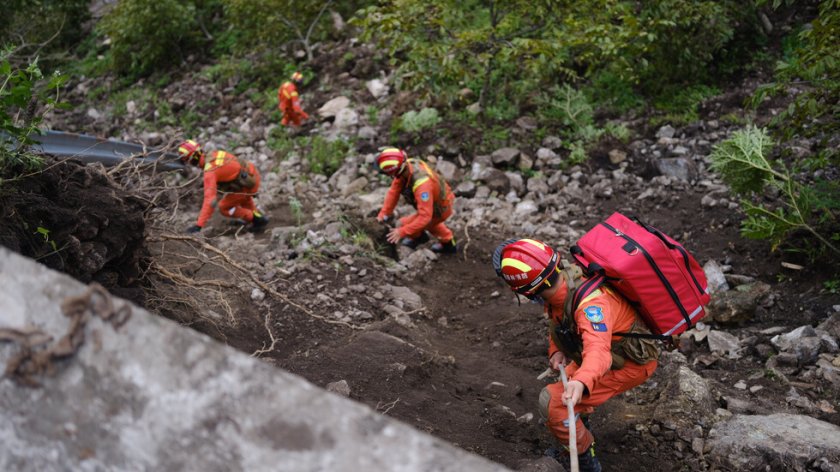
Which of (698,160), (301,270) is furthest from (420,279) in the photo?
(698,160)

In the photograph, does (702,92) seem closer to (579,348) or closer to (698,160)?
(698,160)

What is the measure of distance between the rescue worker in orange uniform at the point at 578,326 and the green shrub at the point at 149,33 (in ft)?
39.4

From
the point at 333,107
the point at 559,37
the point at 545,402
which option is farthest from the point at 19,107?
the point at 333,107


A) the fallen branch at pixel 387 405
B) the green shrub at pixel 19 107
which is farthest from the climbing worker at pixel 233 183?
the fallen branch at pixel 387 405

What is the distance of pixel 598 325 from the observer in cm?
334

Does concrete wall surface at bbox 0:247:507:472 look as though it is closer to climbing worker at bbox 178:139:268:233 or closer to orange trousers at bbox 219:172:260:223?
climbing worker at bbox 178:139:268:233

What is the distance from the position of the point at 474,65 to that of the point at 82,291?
Answer: 9.02 metres

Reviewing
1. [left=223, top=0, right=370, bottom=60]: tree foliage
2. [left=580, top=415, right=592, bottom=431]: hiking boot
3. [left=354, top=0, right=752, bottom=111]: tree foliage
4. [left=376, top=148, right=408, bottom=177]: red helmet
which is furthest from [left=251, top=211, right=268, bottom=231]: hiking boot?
[left=223, top=0, right=370, bottom=60]: tree foliage

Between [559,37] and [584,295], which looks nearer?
[584,295]

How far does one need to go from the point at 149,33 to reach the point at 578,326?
13.0m

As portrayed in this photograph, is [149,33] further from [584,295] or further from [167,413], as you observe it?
[167,413]

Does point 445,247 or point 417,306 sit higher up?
point 417,306

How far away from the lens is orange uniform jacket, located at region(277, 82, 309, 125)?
34.3ft

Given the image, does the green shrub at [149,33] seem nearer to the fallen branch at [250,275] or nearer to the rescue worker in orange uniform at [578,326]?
the fallen branch at [250,275]
